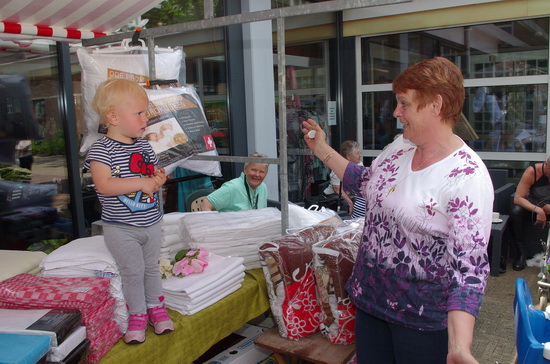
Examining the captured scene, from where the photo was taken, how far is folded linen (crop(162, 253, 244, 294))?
209 cm

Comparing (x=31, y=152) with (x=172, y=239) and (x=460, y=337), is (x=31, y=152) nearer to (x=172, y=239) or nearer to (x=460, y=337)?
(x=172, y=239)

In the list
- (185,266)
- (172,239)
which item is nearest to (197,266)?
(185,266)

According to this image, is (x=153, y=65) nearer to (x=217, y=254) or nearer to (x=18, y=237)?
(x=217, y=254)

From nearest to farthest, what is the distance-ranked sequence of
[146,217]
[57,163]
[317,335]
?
1. [146,217]
2. [317,335]
3. [57,163]

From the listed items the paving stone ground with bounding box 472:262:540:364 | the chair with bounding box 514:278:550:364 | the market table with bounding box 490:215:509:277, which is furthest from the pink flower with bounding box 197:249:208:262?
the market table with bounding box 490:215:509:277

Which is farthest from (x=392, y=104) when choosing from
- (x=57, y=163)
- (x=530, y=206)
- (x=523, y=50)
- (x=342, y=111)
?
(x=57, y=163)

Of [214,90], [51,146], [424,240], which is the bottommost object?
[424,240]

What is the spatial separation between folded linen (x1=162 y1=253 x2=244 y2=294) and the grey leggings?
14 cm

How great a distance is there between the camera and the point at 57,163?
3.88 meters

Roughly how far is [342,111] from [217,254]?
20.5 feet

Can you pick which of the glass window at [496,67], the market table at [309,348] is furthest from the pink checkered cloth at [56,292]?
the glass window at [496,67]

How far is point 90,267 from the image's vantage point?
187cm

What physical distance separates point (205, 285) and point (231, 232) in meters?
0.37

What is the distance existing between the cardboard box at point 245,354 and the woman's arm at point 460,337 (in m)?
1.31
